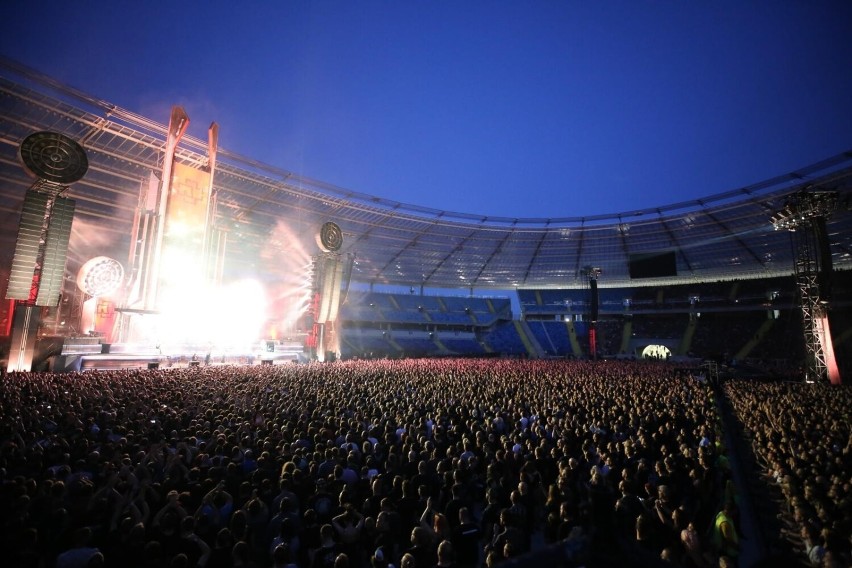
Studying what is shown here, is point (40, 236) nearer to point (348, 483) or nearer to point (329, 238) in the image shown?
point (329, 238)

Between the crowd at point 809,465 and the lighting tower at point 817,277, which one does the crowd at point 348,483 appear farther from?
the lighting tower at point 817,277

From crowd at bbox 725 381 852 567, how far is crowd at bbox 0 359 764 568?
0.51m

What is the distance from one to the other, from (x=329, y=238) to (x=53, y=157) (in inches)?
629

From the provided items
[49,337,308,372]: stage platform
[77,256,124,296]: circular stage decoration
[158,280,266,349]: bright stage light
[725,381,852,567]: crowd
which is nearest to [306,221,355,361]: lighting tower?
[49,337,308,372]: stage platform

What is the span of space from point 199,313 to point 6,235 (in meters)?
15.4

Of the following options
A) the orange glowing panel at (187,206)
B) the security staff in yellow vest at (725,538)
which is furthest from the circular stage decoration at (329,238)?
the security staff in yellow vest at (725,538)

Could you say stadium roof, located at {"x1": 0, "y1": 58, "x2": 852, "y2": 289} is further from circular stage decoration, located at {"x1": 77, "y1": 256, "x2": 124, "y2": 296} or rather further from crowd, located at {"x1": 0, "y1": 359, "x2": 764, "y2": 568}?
crowd, located at {"x1": 0, "y1": 359, "x2": 764, "y2": 568}

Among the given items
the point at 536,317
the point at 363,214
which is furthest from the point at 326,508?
the point at 536,317

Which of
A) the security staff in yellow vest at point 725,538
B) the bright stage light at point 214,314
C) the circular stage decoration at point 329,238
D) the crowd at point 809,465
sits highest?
the circular stage decoration at point 329,238

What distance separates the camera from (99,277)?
1109 inches

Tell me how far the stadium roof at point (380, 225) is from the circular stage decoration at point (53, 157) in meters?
2.86

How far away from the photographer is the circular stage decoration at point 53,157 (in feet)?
64.8

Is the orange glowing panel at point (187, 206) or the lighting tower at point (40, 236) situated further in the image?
the orange glowing panel at point (187, 206)

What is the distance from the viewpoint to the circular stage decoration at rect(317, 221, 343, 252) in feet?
102
